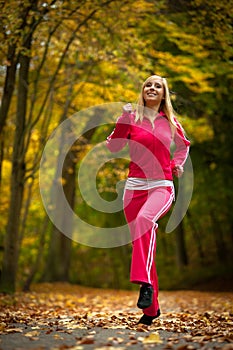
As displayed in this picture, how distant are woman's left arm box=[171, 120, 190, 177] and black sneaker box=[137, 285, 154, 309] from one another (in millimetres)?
1262

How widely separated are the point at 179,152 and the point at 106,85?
31.0 ft

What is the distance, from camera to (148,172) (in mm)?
5633

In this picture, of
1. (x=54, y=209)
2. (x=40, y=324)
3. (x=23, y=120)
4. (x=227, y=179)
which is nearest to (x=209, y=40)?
(x=23, y=120)

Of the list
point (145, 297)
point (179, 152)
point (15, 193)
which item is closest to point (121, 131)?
point (179, 152)

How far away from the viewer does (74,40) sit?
43.0 feet

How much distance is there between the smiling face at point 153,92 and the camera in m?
5.84

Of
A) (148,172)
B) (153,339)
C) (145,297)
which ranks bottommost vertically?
(153,339)

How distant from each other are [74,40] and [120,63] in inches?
47.1

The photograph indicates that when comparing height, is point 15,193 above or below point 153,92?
below

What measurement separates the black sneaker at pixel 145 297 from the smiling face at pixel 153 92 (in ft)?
6.15

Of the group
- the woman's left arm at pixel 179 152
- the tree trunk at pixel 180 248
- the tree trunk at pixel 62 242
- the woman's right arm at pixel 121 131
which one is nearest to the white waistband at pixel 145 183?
the woman's left arm at pixel 179 152

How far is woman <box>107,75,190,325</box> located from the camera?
5414 millimetres

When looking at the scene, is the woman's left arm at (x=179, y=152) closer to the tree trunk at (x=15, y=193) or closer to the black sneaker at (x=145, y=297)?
the black sneaker at (x=145, y=297)

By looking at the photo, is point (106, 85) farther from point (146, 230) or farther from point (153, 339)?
point (153, 339)
